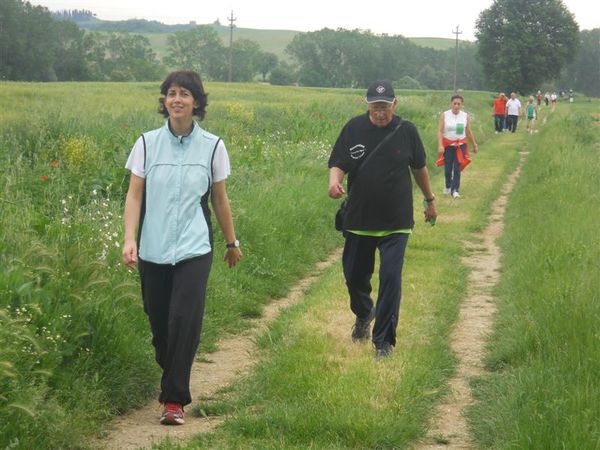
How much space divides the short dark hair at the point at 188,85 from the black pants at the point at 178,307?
3.02 feet

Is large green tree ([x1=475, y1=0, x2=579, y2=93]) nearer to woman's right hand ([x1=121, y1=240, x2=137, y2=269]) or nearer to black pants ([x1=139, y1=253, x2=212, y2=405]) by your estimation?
black pants ([x1=139, y1=253, x2=212, y2=405])

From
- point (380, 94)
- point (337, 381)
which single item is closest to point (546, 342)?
point (337, 381)

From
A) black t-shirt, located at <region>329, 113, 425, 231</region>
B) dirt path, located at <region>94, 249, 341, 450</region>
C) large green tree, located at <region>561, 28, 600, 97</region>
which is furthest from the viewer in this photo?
large green tree, located at <region>561, 28, 600, 97</region>

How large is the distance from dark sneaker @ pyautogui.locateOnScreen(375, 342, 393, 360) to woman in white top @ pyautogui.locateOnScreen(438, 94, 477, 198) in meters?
10.2

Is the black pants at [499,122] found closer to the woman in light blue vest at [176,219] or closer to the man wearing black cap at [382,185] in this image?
the man wearing black cap at [382,185]

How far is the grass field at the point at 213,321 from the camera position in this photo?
225 inches

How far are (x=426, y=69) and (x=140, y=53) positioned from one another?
36.0 m

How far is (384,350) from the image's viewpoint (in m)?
7.38

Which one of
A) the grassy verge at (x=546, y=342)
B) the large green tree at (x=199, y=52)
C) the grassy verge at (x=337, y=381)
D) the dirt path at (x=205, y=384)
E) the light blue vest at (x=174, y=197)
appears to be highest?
the large green tree at (x=199, y=52)

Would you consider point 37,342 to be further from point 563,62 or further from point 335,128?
point 563,62

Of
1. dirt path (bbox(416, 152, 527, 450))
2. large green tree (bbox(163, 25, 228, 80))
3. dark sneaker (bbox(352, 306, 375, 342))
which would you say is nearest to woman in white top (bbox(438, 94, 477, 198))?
dirt path (bbox(416, 152, 527, 450))

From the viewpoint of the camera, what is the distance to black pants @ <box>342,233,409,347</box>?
7.38 metres

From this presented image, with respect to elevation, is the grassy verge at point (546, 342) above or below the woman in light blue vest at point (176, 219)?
below

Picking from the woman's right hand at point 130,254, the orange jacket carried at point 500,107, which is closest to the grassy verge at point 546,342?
the woman's right hand at point 130,254
